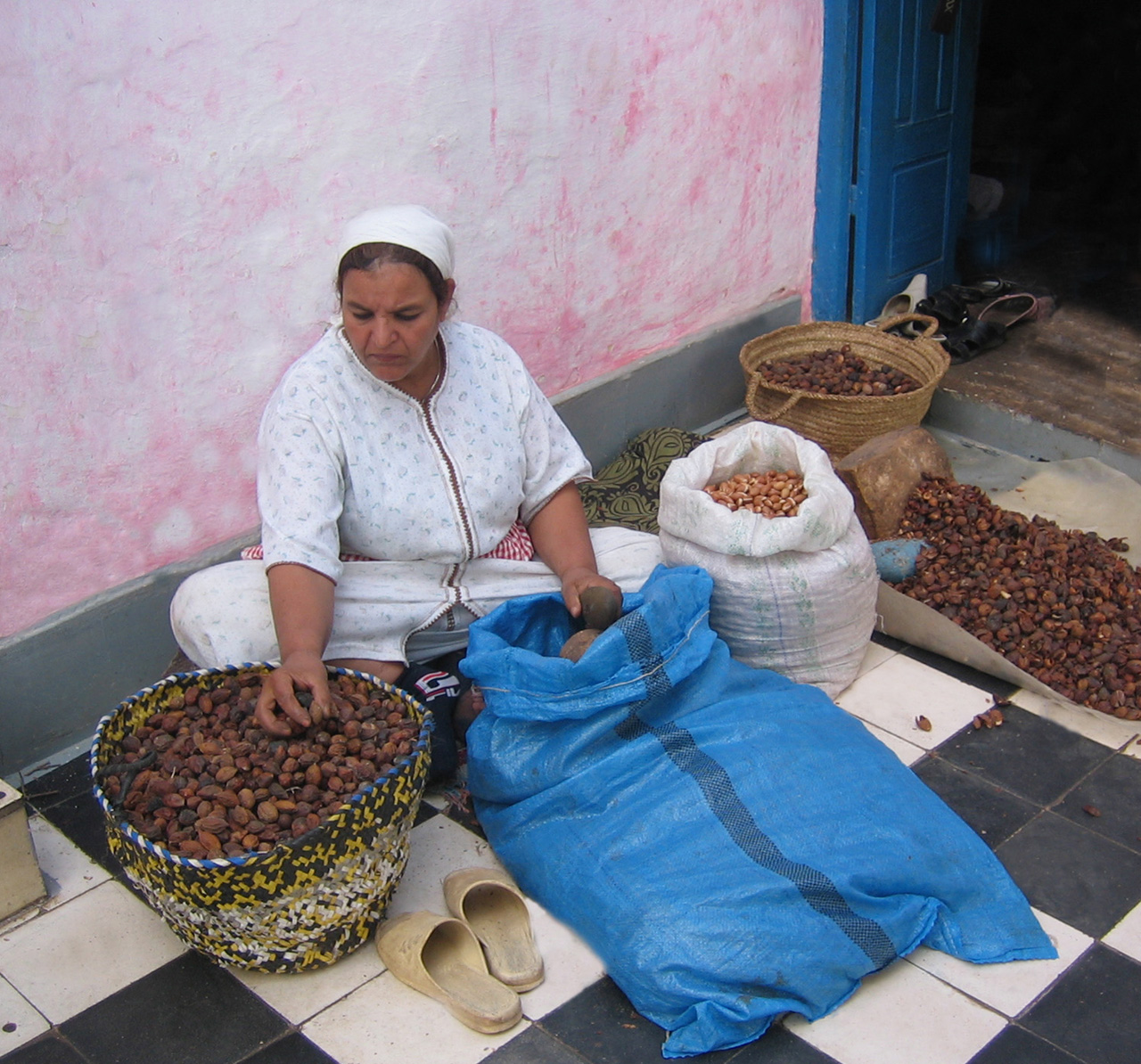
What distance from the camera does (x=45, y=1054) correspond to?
2303 mm

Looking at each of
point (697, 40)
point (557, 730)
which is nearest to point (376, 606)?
point (557, 730)

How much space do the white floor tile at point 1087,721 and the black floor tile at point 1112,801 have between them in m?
0.06

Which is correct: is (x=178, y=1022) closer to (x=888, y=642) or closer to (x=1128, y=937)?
(x=1128, y=937)

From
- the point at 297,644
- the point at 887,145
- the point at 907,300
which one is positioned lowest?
the point at 907,300

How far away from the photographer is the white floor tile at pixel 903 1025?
224 centimetres

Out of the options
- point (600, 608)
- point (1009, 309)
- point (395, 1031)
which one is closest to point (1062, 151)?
point (1009, 309)

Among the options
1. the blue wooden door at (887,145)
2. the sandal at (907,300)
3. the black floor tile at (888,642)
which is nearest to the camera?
the black floor tile at (888,642)

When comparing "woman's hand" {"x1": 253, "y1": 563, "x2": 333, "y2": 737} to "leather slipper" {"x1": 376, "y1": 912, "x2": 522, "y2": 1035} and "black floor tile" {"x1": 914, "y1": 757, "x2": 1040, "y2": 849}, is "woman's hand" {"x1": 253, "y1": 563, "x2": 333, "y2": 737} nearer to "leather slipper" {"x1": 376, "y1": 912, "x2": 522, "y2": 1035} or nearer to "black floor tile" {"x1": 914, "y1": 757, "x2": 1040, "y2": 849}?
"leather slipper" {"x1": 376, "y1": 912, "x2": 522, "y2": 1035}

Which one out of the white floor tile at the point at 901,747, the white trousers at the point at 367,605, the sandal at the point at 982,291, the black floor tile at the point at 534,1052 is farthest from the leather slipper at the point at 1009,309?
the black floor tile at the point at 534,1052

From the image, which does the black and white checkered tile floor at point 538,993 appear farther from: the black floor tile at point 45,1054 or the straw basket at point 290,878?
the straw basket at point 290,878

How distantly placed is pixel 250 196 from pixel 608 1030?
214 cm

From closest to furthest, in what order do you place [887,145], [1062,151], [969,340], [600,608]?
1. [600,608]
2. [887,145]
3. [969,340]
4. [1062,151]

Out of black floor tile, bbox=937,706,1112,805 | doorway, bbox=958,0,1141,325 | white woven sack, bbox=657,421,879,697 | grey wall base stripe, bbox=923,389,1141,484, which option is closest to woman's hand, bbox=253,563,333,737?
white woven sack, bbox=657,421,879,697

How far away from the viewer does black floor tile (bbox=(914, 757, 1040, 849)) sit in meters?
2.80
